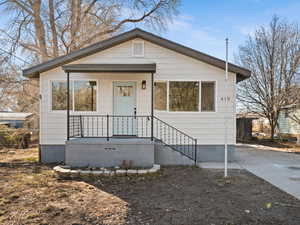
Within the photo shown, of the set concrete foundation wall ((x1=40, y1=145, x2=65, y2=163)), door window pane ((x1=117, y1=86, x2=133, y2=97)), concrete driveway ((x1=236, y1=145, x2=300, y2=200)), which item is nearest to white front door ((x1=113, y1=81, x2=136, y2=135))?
door window pane ((x1=117, y1=86, x2=133, y2=97))

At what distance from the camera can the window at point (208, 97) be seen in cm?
793

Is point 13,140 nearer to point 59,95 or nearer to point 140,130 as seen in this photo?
point 59,95

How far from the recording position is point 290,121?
56.4ft

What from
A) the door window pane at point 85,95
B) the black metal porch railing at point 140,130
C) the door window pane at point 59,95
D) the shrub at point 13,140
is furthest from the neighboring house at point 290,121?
the shrub at point 13,140

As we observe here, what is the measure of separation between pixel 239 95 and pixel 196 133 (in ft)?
28.4

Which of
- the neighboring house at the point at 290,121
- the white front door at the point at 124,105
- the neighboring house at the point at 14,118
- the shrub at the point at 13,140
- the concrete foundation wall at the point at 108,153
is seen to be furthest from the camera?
the neighboring house at the point at 14,118

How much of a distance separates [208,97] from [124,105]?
331cm

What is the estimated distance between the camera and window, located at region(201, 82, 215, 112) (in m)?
7.93

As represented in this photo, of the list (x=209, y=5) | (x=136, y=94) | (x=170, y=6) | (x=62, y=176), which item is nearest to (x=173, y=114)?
(x=136, y=94)

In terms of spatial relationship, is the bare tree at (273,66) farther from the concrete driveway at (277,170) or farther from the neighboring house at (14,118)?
the neighboring house at (14,118)

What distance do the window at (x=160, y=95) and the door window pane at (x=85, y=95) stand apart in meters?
2.40

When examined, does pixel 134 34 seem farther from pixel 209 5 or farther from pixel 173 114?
pixel 209 5

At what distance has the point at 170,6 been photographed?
49.1 feet

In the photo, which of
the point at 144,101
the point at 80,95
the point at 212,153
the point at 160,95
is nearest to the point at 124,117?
the point at 144,101
